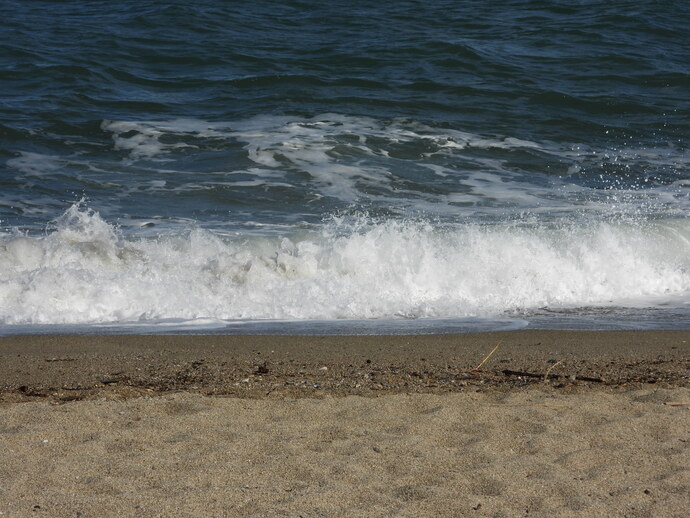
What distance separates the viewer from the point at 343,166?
9992 mm

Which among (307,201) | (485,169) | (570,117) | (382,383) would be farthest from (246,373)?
(570,117)

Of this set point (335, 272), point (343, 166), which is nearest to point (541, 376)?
point (335, 272)

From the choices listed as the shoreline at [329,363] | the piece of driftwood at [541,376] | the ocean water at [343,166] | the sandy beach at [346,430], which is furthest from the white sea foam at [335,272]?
the piece of driftwood at [541,376]

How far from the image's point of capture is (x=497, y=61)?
13766 mm

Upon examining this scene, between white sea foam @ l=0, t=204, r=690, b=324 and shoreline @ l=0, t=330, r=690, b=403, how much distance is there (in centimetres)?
87

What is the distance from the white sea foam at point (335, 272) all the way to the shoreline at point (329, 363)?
34.3 inches

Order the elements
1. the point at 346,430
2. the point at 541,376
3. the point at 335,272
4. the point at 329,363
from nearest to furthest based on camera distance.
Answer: the point at 346,430 < the point at 541,376 < the point at 329,363 < the point at 335,272

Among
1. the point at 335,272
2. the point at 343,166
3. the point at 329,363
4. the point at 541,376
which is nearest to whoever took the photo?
the point at 541,376

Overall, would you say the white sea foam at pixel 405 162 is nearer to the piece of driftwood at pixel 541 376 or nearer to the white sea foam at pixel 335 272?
the white sea foam at pixel 335 272

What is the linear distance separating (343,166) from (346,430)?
715cm

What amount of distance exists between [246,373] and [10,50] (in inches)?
449

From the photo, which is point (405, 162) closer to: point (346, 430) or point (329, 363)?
point (329, 363)

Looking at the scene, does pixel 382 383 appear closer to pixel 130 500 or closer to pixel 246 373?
pixel 246 373

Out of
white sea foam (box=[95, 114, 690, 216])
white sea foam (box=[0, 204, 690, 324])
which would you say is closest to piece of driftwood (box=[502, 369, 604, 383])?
white sea foam (box=[0, 204, 690, 324])
